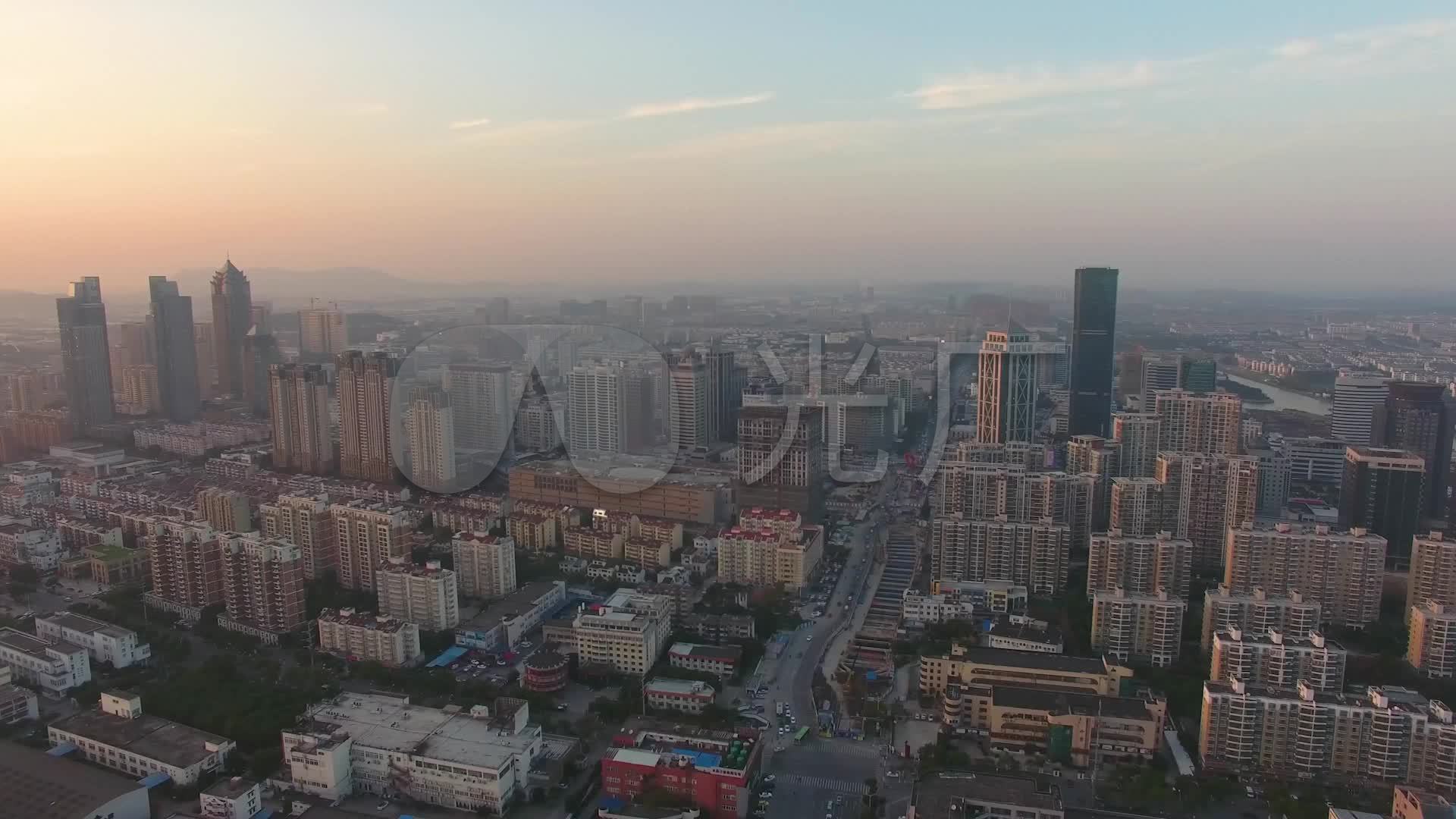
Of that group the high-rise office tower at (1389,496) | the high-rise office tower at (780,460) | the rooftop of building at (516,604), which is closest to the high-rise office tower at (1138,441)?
the high-rise office tower at (1389,496)

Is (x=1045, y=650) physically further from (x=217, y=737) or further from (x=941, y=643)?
(x=217, y=737)

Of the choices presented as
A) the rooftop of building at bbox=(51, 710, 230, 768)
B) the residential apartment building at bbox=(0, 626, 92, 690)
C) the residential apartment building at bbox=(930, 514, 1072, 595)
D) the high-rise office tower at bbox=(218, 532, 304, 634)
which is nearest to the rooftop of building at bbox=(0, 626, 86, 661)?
the residential apartment building at bbox=(0, 626, 92, 690)

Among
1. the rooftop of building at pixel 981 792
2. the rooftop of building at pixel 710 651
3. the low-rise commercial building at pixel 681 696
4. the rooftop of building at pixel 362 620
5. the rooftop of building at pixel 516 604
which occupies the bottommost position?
the low-rise commercial building at pixel 681 696

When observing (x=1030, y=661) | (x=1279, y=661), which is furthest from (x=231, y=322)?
(x=1279, y=661)

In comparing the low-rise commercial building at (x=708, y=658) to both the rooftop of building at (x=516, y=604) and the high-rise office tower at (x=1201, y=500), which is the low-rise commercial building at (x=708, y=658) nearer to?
the rooftop of building at (x=516, y=604)

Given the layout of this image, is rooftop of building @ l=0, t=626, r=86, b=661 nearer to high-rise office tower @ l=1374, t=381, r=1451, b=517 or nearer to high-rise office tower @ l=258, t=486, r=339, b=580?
high-rise office tower @ l=258, t=486, r=339, b=580
